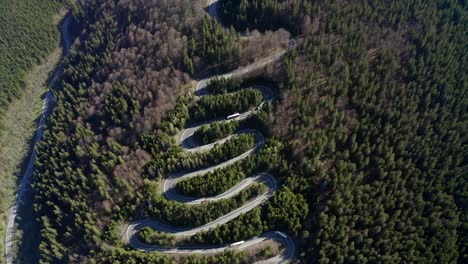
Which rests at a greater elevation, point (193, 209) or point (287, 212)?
point (193, 209)

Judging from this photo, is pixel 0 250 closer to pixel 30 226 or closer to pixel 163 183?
pixel 30 226

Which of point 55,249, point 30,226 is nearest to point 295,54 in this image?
point 55,249

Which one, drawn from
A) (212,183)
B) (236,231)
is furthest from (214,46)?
(236,231)

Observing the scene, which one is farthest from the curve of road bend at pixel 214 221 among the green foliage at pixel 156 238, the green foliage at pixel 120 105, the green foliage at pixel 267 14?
the green foliage at pixel 267 14

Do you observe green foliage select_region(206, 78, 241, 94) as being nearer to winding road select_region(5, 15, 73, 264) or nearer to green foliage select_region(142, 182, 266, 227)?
green foliage select_region(142, 182, 266, 227)

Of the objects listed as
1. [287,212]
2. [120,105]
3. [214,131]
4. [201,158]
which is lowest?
[287,212]

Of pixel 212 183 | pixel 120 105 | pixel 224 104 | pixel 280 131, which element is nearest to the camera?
pixel 212 183

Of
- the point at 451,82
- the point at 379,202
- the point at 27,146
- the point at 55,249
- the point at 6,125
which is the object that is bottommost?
the point at 379,202

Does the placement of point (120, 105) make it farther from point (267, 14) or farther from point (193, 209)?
point (267, 14)
